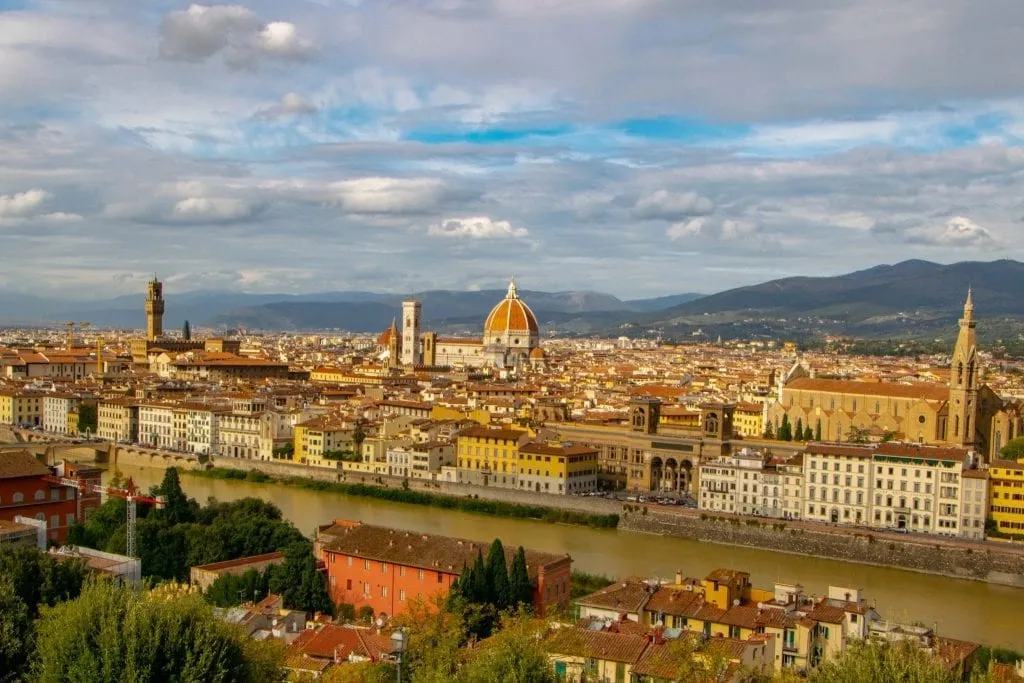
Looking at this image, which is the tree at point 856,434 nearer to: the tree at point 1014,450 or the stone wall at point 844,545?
the tree at point 1014,450

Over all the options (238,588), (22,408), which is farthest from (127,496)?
(22,408)

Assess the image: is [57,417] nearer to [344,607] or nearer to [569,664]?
[344,607]

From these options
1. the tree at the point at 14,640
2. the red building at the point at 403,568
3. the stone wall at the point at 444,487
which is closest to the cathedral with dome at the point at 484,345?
the stone wall at the point at 444,487

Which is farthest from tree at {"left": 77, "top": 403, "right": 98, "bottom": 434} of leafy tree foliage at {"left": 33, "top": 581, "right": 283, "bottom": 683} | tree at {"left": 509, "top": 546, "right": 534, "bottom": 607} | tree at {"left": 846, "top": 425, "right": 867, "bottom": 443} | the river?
leafy tree foliage at {"left": 33, "top": 581, "right": 283, "bottom": 683}

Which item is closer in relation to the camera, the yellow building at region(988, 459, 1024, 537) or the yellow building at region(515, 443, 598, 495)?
the yellow building at region(988, 459, 1024, 537)

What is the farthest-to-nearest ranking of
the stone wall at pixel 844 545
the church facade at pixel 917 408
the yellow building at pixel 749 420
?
the yellow building at pixel 749 420
the church facade at pixel 917 408
the stone wall at pixel 844 545

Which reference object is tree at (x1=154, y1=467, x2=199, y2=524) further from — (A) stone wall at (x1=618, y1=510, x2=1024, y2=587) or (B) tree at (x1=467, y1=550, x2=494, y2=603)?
(A) stone wall at (x1=618, y1=510, x2=1024, y2=587)

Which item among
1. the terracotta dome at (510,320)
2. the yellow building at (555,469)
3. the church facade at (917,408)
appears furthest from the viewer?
the terracotta dome at (510,320)
